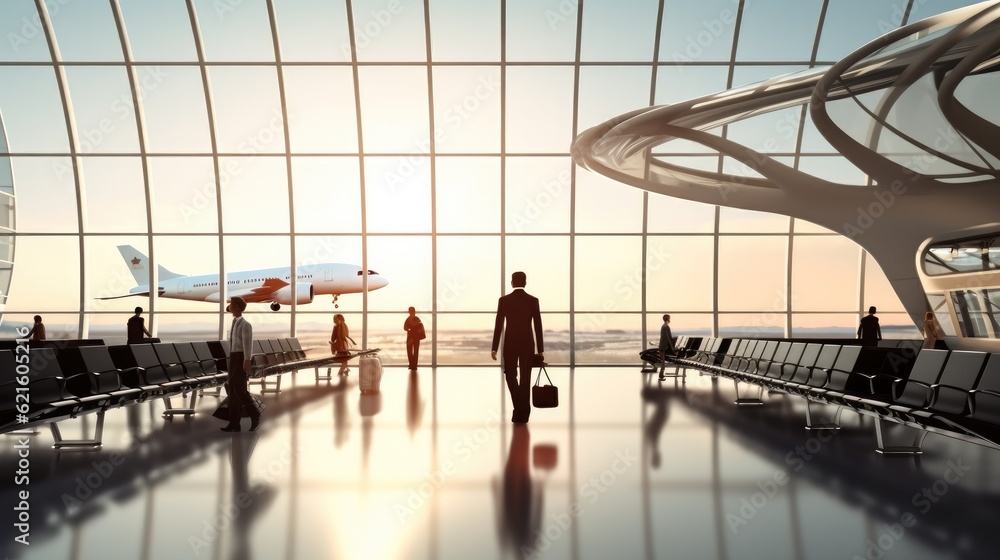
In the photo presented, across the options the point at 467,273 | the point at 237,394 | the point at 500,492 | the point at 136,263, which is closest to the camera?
the point at 500,492

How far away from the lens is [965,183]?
11430 mm

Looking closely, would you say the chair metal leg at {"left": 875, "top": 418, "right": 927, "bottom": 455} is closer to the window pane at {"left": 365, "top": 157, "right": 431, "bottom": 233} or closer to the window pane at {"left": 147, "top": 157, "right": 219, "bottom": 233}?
the window pane at {"left": 365, "top": 157, "right": 431, "bottom": 233}

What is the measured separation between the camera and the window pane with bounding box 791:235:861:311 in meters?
17.0

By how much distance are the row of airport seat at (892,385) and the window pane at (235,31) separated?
11261 millimetres

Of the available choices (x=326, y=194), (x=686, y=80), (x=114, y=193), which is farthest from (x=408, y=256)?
(x=686, y=80)

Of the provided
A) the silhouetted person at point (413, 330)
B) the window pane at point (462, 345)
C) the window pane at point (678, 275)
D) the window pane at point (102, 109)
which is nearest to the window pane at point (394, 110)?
the silhouetted person at point (413, 330)

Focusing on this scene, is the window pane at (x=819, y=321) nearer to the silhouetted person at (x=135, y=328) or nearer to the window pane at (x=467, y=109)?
the window pane at (x=467, y=109)

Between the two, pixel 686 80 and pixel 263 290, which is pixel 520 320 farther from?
pixel 263 290

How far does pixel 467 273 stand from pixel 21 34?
408 inches

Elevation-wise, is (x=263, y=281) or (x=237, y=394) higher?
(x=263, y=281)

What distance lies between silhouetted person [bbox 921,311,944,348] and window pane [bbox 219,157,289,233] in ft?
41.2

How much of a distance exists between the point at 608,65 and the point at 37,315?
1301 centimetres

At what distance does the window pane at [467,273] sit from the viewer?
16484 mm

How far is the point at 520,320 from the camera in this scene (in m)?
7.31
